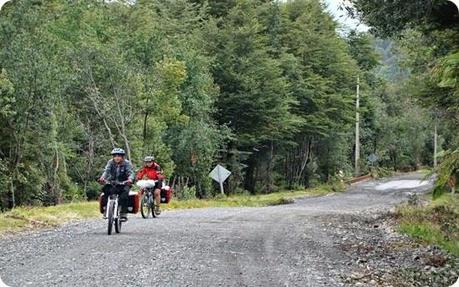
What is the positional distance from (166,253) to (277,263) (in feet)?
5.34

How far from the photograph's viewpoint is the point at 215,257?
9.06 metres

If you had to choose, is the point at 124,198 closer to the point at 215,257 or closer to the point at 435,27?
the point at 215,257

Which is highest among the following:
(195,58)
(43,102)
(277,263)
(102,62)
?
(195,58)

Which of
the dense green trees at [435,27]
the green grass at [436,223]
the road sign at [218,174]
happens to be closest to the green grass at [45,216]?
the green grass at [436,223]

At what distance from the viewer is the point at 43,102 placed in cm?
1764

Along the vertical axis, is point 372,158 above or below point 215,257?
above

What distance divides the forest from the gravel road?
2.33 meters

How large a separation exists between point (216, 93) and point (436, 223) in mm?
18690

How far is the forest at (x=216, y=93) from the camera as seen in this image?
57.1 ft

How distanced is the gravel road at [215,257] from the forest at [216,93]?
7.65 feet

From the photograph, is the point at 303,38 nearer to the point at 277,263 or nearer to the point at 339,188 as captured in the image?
the point at 339,188

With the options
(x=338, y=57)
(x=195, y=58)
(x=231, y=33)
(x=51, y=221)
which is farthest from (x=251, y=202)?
(x=338, y=57)

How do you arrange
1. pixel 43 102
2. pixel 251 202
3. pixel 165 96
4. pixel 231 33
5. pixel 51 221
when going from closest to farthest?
1. pixel 51 221
2. pixel 43 102
3. pixel 165 96
4. pixel 251 202
5. pixel 231 33

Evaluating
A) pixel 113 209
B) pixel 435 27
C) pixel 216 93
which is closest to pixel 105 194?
pixel 113 209
